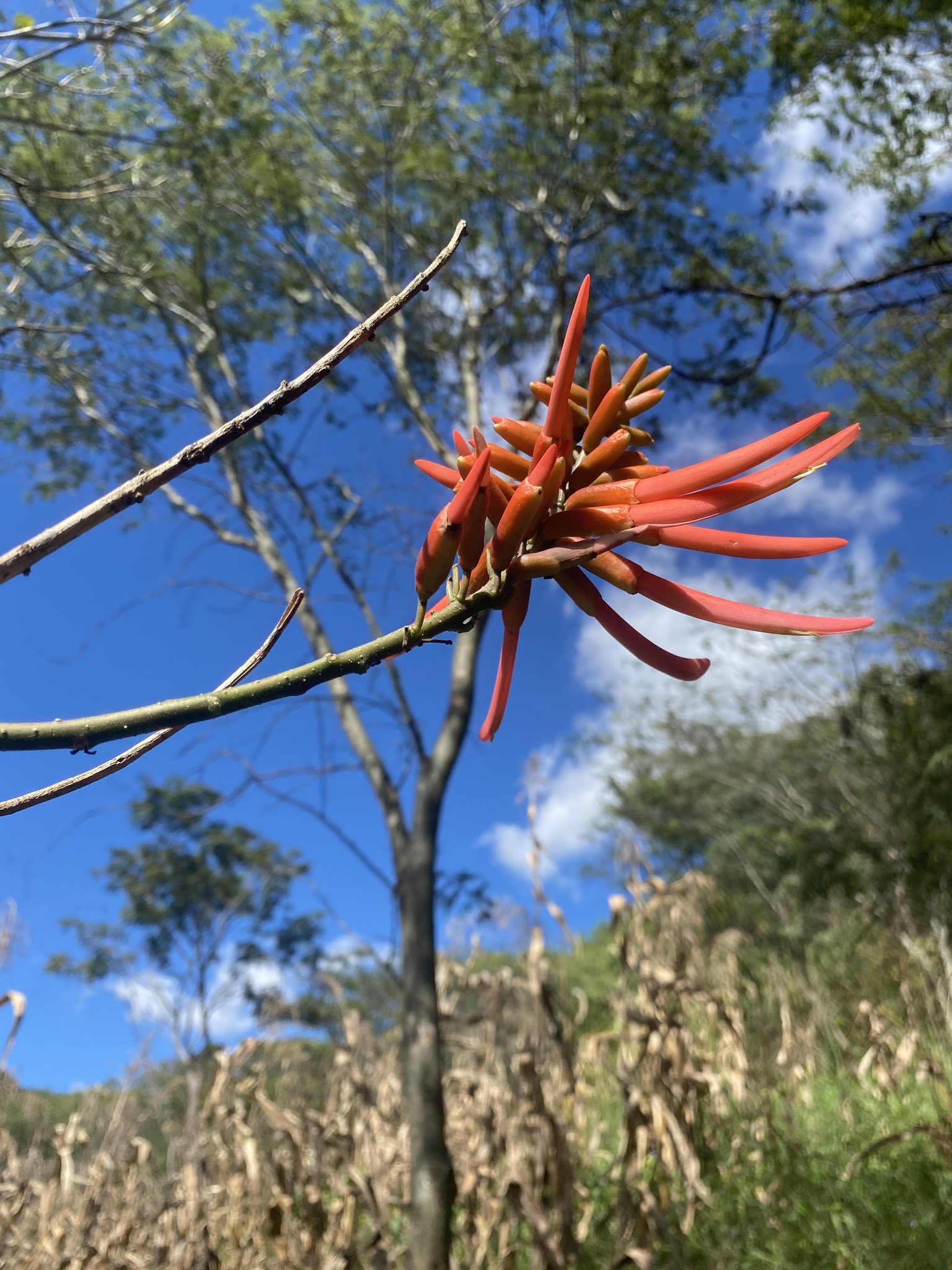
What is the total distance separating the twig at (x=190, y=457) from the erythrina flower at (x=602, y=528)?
9 centimetres

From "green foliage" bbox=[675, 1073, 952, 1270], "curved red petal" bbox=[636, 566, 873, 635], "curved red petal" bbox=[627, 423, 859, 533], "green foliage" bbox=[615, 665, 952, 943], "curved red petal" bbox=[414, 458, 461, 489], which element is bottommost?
"green foliage" bbox=[675, 1073, 952, 1270]

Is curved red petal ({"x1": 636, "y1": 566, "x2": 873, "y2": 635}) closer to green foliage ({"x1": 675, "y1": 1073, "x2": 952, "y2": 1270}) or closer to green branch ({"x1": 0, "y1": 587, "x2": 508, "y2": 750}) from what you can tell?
green branch ({"x1": 0, "y1": 587, "x2": 508, "y2": 750})

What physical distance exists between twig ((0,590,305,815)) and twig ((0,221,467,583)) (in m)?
0.09

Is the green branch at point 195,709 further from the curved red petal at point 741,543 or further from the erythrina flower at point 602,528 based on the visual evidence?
the curved red petal at point 741,543

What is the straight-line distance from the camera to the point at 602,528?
0.43m

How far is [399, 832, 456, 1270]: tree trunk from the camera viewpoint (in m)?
2.27

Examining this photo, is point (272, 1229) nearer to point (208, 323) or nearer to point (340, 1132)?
point (340, 1132)

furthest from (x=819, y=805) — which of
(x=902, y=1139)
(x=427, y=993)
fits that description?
(x=902, y=1139)

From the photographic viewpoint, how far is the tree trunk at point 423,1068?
227 centimetres

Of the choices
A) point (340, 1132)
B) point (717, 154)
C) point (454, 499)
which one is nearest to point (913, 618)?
point (717, 154)

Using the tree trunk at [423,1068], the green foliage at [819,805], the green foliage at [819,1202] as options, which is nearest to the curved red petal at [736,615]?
the green foliage at [819,1202]

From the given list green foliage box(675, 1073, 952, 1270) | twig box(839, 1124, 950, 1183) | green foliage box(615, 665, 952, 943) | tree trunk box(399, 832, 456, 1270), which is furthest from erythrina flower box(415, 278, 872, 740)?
green foliage box(615, 665, 952, 943)

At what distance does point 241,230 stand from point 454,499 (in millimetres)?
5437

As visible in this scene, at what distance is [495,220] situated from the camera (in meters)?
5.06
